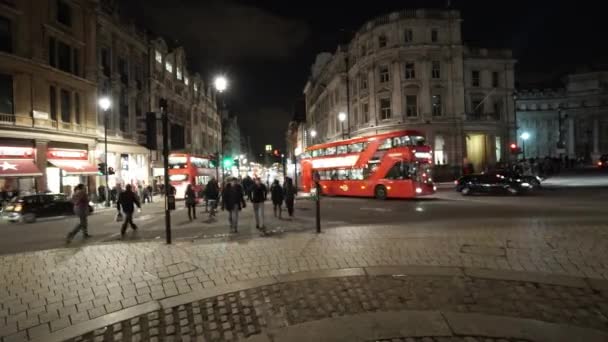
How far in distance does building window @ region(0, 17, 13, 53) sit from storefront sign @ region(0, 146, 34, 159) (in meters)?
6.41

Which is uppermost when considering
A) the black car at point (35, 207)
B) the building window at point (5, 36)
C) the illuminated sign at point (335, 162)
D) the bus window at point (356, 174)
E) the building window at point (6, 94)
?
the building window at point (5, 36)

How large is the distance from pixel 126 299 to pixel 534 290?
6.22m

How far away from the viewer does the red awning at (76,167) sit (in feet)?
91.2

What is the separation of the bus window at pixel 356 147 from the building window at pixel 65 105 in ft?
72.7

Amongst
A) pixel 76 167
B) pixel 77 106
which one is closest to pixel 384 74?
pixel 77 106

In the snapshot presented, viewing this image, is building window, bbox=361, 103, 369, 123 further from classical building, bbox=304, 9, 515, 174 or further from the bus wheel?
the bus wheel

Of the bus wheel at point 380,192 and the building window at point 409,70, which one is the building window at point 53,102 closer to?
the bus wheel at point 380,192

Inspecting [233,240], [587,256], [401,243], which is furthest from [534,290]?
[233,240]

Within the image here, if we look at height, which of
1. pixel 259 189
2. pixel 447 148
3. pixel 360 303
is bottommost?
pixel 360 303

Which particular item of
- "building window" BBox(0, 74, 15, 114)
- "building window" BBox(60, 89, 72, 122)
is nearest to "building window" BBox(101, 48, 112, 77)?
"building window" BBox(60, 89, 72, 122)

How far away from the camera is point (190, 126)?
5797 centimetres

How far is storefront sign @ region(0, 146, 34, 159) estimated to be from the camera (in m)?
24.2

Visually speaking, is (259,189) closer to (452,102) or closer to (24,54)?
(24,54)

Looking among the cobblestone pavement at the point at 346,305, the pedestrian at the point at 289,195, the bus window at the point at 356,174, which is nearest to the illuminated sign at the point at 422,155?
the bus window at the point at 356,174
